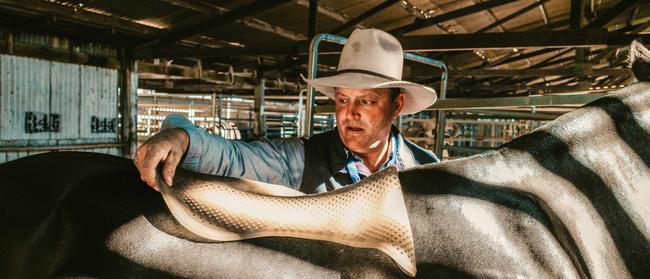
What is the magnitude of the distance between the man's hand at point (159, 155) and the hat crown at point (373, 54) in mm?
1006

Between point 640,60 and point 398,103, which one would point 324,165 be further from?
point 640,60

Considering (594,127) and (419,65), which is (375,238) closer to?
(594,127)

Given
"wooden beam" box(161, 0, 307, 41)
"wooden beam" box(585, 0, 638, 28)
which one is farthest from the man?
"wooden beam" box(585, 0, 638, 28)

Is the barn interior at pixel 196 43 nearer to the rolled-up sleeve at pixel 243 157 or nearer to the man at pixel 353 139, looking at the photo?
the man at pixel 353 139

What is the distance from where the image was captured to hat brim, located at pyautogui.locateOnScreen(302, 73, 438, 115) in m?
1.90

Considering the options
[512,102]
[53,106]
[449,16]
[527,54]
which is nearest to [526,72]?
[527,54]

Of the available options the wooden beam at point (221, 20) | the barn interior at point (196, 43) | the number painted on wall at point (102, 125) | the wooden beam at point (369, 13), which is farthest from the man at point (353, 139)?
the number painted on wall at point (102, 125)

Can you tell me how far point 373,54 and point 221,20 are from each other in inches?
172

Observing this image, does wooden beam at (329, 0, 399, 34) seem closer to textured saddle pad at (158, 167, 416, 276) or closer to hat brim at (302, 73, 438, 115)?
hat brim at (302, 73, 438, 115)

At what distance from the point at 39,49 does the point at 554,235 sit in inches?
292

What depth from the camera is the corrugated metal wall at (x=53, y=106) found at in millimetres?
6199

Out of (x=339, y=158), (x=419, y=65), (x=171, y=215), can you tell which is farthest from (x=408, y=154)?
(x=419, y=65)

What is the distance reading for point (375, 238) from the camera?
1.16 metres

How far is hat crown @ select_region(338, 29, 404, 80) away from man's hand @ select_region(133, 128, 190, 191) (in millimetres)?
1006
